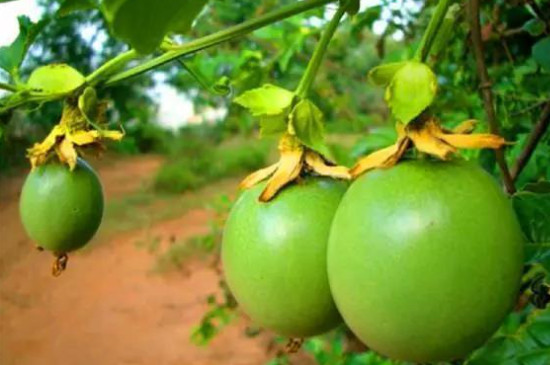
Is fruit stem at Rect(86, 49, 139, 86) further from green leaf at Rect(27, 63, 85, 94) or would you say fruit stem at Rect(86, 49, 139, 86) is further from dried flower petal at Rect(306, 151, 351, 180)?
dried flower petal at Rect(306, 151, 351, 180)

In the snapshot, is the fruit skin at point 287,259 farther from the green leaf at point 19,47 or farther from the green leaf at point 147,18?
the green leaf at point 19,47

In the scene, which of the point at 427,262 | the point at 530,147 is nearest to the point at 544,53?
the point at 530,147

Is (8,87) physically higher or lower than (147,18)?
lower

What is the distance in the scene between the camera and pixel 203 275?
203 inches

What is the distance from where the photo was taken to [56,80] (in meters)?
0.93

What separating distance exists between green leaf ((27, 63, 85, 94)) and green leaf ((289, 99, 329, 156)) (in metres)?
0.30

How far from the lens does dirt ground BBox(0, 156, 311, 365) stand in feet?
13.6

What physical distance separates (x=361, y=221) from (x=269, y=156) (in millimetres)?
7127

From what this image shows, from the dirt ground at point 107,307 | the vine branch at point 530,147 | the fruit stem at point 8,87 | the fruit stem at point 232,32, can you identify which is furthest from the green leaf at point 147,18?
the dirt ground at point 107,307

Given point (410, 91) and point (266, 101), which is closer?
point (410, 91)

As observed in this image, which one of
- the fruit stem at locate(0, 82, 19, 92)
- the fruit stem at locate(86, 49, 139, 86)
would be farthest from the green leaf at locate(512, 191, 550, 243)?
the fruit stem at locate(0, 82, 19, 92)

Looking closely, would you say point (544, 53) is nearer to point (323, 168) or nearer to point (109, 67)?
point (323, 168)

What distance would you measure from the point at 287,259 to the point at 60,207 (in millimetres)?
379

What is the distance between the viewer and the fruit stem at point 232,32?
780mm
